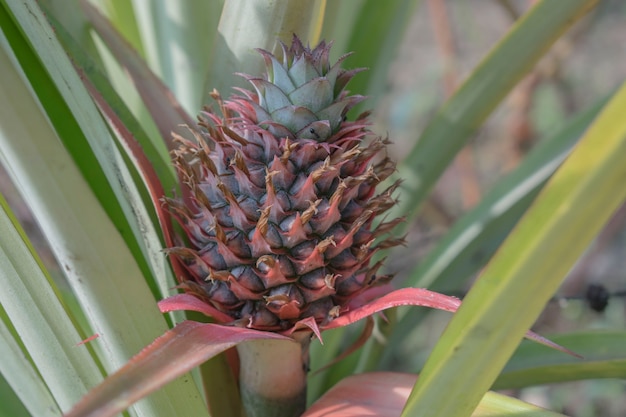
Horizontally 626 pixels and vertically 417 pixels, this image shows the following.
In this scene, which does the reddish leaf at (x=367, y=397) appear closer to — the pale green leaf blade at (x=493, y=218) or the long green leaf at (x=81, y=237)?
the long green leaf at (x=81, y=237)

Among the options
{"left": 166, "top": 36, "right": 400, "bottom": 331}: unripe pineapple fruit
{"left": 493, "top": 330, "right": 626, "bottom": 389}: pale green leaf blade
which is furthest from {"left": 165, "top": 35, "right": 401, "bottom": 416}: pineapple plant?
{"left": 493, "top": 330, "right": 626, "bottom": 389}: pale green leaf blade

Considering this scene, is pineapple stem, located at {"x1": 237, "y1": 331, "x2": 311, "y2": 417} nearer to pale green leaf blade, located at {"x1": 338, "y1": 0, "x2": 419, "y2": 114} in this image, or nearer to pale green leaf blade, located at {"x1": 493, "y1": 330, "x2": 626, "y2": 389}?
pale green leaf blade, located at {"x1": 493, "y1": 330, "x2": 626, "y2": 389}

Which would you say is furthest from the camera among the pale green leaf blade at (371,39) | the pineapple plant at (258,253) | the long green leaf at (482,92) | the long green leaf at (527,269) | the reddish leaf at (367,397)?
the pale green leaf blade at (371,39)

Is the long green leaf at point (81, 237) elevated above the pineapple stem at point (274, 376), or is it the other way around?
the long green leaf at point (81, 237)

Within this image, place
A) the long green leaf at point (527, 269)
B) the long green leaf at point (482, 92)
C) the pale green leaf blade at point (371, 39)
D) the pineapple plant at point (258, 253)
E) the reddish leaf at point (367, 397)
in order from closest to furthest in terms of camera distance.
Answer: the long green leaf at point (527, 269)
the pineapple plant at point (258, 253)
the reddish leaf at point (367, 397)
the long green leaf at point (482, 92)
the pale green leaf blade at point (371, 39)

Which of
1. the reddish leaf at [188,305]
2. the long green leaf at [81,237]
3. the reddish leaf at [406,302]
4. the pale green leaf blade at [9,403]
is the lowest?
the pale green leaf blade at [9,403]

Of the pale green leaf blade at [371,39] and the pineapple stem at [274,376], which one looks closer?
the pineapple stem at [274,376]

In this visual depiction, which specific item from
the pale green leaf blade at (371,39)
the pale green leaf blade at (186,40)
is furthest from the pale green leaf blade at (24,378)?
the pale green leaf blade at (371,39)

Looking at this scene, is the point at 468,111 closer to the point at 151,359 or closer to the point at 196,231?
the point at 196,231
